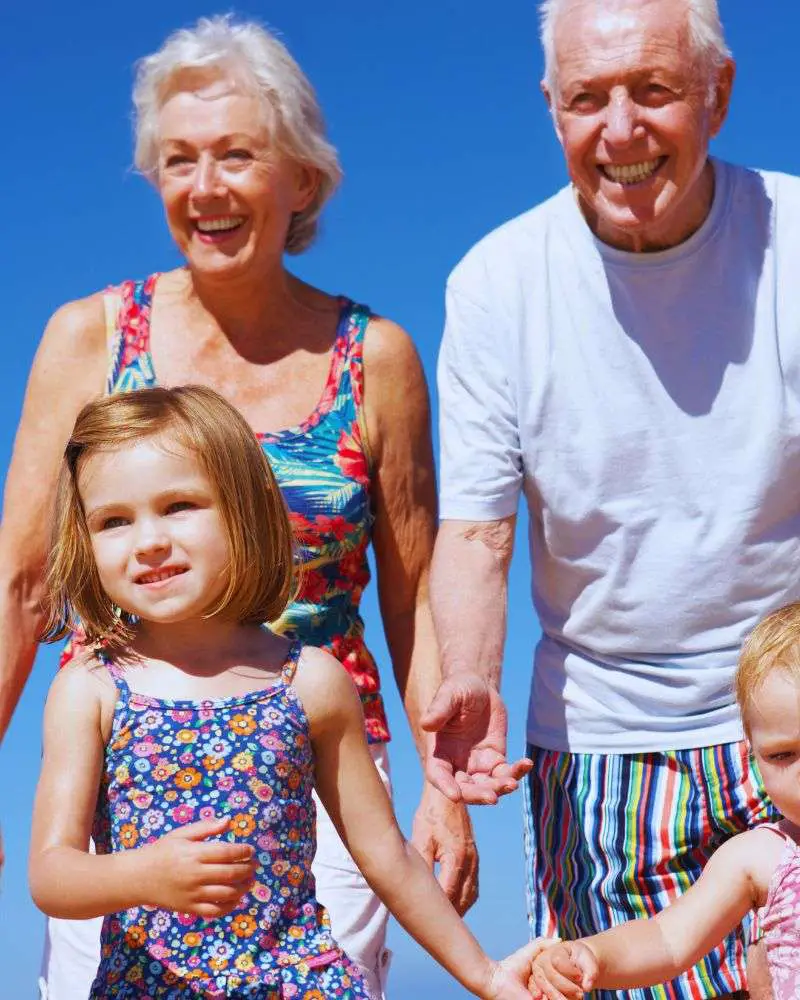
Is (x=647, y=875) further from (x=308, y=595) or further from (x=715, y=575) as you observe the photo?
(x=308, y=595)

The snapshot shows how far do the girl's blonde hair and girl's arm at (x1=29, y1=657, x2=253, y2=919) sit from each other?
18 centimetres

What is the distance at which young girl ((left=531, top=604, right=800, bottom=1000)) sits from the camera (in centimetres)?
364

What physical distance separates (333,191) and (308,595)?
1171 millimetres

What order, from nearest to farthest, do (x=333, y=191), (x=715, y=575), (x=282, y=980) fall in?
(x=282, y=980)
(x=715, y=575)
(x=333, y=191)

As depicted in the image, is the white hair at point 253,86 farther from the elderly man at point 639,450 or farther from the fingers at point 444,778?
the fingers at point 444,778

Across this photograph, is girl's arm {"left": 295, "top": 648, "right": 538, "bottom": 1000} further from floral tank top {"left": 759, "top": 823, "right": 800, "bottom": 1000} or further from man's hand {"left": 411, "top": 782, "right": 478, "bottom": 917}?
man's hand {"left": 411, "top": 782, "right": 478, "bottom": 917}

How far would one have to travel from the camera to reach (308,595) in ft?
15.0

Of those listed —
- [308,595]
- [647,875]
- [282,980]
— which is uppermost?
[308,595]

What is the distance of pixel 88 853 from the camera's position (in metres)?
3.35

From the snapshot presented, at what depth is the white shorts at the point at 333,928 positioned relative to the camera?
430 centimetres

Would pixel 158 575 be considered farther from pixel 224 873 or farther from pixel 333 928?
pixel 333 928

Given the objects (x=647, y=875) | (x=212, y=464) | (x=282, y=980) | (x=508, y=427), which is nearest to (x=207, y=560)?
(x=212, y=464)

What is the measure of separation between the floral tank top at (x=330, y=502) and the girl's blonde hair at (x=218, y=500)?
0.76 m

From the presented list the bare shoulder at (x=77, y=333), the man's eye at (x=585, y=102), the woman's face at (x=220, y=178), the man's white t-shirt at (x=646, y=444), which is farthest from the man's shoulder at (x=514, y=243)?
the bare shoulder at (x=77, y=333)
